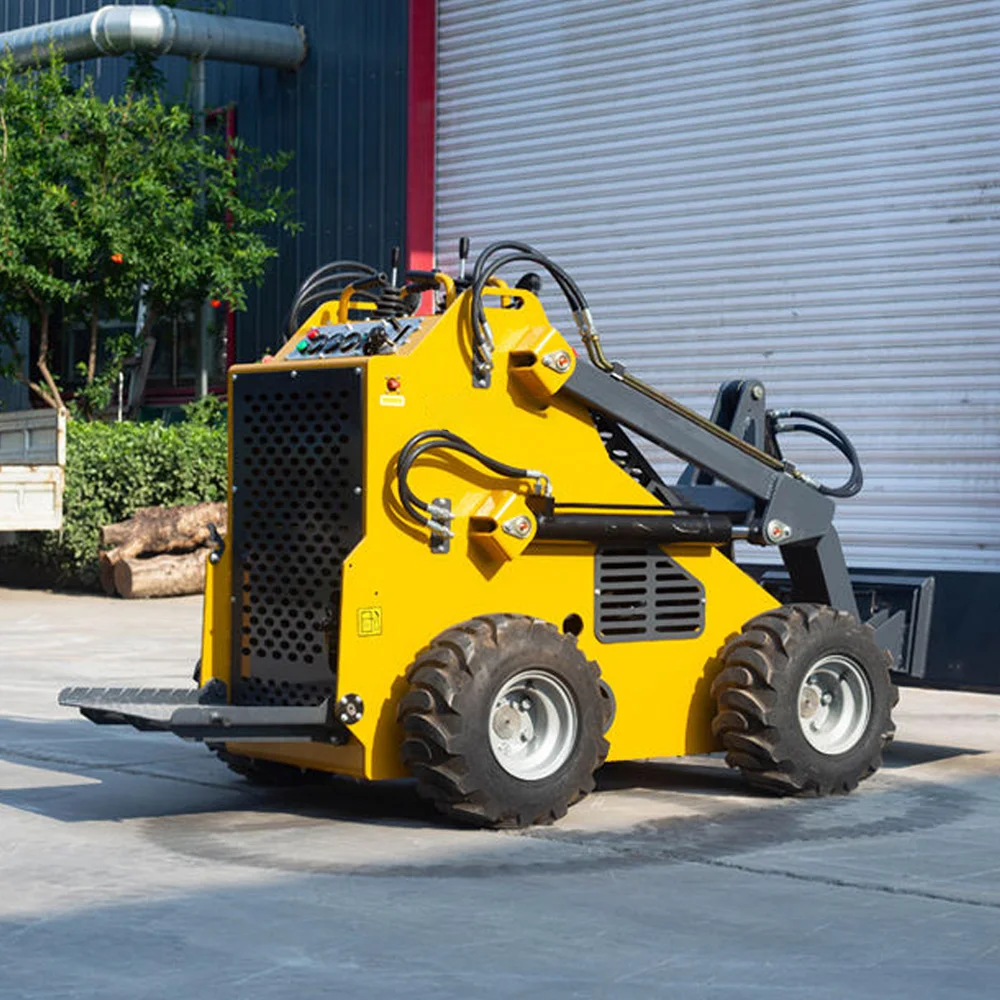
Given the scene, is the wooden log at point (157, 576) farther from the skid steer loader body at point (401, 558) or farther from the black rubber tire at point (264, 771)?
the skid steer loader body at point (401, 558)

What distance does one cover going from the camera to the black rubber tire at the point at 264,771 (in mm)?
8609

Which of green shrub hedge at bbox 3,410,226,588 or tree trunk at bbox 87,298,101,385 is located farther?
tree trunk at bbox 87,298,101,385

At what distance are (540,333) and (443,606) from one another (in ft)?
4.01

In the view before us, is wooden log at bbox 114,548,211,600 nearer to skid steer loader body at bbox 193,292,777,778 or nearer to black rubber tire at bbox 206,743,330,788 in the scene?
black rubber tire at bbox 206,743,330,788

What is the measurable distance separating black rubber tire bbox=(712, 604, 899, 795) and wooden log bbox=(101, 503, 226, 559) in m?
A: 12.5

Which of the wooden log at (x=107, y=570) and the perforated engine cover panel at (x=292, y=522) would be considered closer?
the perforated engine cover panel at (x=292, y=522)

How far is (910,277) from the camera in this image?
15.5 metres

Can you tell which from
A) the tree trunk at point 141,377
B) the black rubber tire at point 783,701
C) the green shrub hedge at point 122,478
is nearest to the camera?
the black rubber tire at point 783,701

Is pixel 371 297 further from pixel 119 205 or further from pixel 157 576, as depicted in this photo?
pixel 119 205

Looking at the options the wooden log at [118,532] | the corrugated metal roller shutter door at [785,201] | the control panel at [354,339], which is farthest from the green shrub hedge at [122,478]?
the control panel at [354,339]

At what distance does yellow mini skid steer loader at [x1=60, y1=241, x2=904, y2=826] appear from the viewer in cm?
764

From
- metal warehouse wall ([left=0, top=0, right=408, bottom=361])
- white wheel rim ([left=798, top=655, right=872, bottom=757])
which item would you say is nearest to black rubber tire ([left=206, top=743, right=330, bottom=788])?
white wheel rim ([left=798, top=655, right=872, bottom=757])

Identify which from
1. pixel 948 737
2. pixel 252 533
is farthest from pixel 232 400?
pixel 948 737

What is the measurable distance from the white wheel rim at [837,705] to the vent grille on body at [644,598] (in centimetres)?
57
